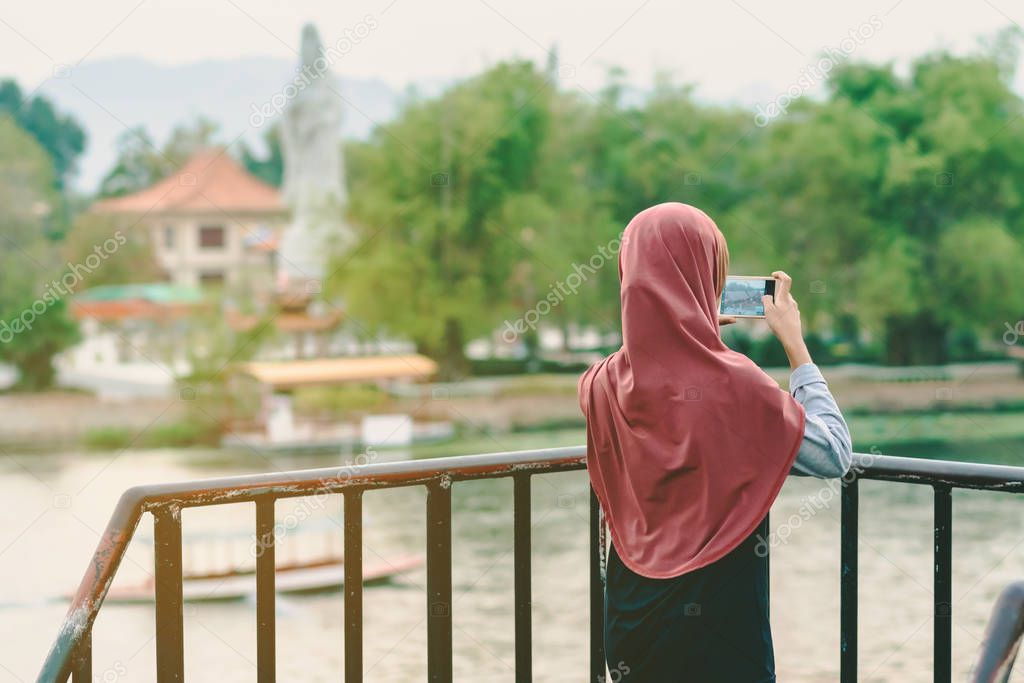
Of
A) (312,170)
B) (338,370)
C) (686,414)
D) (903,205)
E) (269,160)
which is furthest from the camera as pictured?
(269,160)

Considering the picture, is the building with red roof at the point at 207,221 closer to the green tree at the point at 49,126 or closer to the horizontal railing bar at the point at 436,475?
the green tree at the point at 49,126

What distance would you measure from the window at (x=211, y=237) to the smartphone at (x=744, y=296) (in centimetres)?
3951

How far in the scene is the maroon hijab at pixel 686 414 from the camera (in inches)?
67.0

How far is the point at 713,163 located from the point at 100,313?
18.4 m

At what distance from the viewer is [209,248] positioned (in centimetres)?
3984

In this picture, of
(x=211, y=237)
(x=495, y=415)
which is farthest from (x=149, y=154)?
(x=495, y=415)

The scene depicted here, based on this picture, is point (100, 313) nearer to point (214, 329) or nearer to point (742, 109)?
point (214, 329)

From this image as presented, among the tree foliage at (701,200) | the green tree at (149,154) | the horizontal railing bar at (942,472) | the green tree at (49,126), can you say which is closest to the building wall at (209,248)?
the green tree at (149,154)

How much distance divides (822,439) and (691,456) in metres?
0.20

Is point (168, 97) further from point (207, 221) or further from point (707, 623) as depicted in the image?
point (707, 623)

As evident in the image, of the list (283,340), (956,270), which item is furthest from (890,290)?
(283,340)

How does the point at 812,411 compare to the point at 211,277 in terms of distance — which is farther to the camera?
the point at 211,277

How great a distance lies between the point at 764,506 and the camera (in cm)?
171

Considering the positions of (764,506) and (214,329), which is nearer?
(764,506)
